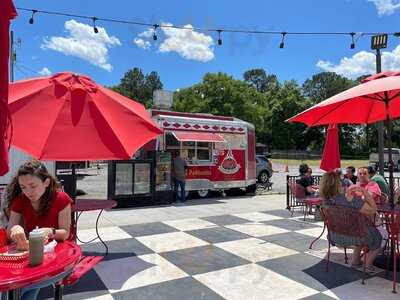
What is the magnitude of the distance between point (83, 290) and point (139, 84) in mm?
88243

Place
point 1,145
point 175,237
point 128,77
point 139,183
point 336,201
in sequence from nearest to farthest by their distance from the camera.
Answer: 1. point 1,145
2. point 336,201
3. point 175,237
4. point 139,183
5. point 128,77

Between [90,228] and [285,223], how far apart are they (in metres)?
3.98

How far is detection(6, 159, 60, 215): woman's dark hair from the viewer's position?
3160 mm

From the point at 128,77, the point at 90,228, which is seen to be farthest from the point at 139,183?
the point at 128,77

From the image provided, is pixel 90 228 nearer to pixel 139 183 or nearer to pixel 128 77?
pixel 139 183

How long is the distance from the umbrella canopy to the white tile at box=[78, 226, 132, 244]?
293 cm

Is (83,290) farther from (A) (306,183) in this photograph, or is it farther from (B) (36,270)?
(A) (306,183)

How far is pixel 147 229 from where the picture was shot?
7.61 m

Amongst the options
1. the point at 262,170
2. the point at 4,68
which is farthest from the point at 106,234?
the point at 262,170

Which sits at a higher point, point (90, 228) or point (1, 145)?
point (1, 145)

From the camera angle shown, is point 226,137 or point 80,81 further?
point 226,137

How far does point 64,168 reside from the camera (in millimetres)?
17609

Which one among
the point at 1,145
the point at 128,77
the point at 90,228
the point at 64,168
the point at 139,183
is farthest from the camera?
the point at 128,77

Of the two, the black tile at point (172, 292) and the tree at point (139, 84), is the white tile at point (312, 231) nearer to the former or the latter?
the black tile at point (172, 292)
